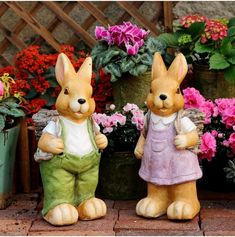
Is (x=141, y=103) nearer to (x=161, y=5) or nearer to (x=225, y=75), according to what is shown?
(x=225, y=75)

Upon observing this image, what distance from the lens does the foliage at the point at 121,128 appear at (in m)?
4.99

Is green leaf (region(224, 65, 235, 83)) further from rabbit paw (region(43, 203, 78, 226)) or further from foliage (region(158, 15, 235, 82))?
rabbit paw (region(43, 203, 78, 226))

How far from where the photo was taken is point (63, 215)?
15.0 ft

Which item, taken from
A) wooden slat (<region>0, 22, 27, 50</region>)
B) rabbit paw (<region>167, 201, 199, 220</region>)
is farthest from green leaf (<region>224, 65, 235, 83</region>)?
wooden slat (<region>0, 22, 27, 50</region>)

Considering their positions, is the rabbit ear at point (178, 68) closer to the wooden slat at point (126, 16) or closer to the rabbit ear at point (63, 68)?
the rabbit ear at point (63, 68)

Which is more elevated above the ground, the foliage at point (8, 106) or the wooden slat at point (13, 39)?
the wooden slat at point (13, 39)

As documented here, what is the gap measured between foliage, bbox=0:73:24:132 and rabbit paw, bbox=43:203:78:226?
625 millimetres

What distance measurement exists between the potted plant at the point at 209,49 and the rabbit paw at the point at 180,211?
108 centimetres

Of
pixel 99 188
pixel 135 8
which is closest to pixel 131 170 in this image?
pixel 99 188

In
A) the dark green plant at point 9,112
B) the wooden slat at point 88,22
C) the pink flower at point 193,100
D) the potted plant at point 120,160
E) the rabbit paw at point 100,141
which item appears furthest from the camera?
the wooden slat at point 88,22

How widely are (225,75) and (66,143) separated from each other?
134cm

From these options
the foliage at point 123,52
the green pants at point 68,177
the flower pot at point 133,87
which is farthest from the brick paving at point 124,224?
the foliage at point 123,52

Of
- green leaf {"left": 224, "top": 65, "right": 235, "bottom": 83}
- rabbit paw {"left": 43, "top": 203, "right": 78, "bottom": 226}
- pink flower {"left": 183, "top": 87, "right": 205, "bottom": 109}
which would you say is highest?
green leaf {"left": 224, "top": 65, "right": 235, "bottom": 83}

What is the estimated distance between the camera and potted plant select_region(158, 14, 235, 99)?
5344 millimetres
